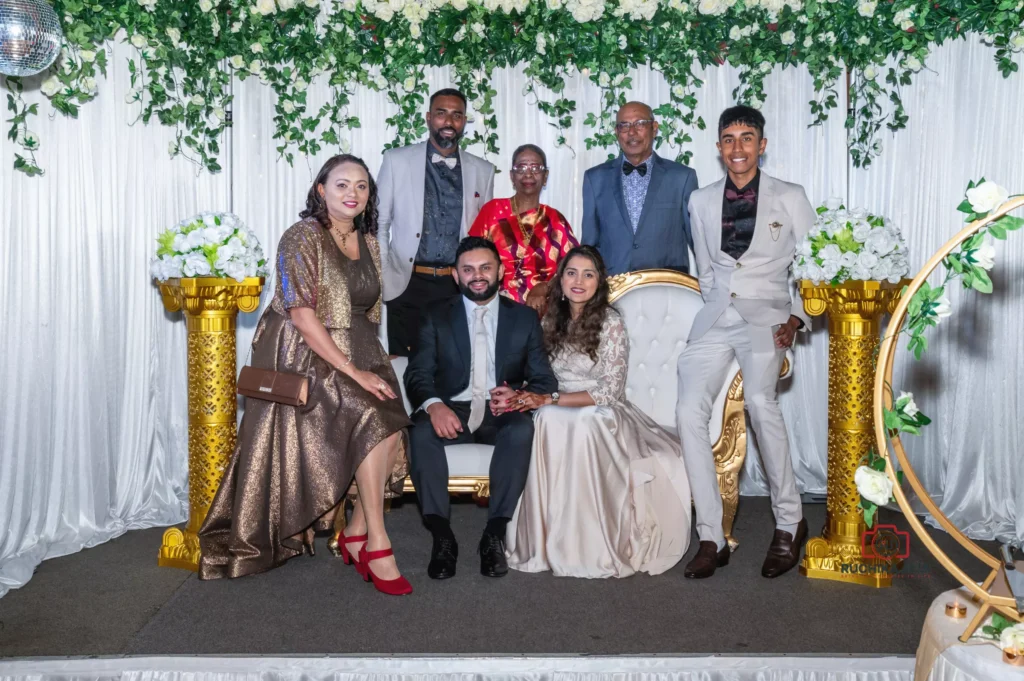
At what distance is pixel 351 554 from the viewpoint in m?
4.19

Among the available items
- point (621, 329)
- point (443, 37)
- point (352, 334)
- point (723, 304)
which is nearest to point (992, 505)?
point (723, 304)

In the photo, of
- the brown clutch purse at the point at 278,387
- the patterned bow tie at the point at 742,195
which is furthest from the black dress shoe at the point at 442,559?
the patterned bow tie at the point at 742,195

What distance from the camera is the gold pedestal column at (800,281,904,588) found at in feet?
13.3

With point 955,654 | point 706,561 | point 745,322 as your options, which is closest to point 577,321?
point 745,322

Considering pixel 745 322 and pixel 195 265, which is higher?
pixel 195 265

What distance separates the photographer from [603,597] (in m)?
3.78

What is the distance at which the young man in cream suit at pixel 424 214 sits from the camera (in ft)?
17.1

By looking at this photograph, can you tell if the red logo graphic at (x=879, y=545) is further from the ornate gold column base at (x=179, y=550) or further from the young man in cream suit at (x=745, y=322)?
the ornate gold column base at (x=179, y=550)

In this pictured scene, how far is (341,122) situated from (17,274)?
200 centimetres

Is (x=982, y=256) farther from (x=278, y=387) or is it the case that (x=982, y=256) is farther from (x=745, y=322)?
(x=278, y=387)

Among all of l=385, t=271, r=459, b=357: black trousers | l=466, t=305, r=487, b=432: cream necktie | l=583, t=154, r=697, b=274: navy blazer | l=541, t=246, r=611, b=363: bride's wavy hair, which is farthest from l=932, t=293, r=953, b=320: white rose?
l=385, t=271, r=459, b=357: black trousers

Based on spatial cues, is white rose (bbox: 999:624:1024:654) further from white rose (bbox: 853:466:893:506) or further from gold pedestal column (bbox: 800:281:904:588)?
gold pedestal column (bbox: 800:281:904:588)

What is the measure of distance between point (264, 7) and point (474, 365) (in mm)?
2320

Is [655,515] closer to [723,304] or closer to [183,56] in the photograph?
[723,304]
